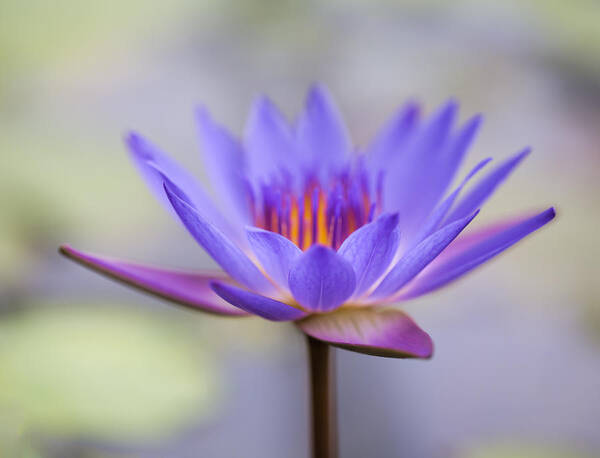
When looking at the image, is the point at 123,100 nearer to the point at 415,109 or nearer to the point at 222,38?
the point at 222,38

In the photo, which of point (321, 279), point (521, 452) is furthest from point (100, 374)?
point (521, 452)

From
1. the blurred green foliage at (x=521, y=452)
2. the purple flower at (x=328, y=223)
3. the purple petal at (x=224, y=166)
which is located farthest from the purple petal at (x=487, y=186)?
the blurred green foliage at (x=521, y=452)

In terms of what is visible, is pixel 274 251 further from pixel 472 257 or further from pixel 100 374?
pixel 100 374

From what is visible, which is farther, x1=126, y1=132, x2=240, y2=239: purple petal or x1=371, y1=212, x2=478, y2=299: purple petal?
x1=126, y1=132, x2=240, y2=239: purple petal

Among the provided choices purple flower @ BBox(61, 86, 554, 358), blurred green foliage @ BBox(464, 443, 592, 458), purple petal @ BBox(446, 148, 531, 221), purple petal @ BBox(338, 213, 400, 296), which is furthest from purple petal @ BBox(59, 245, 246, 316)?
blurred green foliage @ BBox(464, 443, 592, 458)

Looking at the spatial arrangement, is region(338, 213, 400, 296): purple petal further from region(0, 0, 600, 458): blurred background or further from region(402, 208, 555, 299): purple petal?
region(0, 0, 600, 458): blurred background

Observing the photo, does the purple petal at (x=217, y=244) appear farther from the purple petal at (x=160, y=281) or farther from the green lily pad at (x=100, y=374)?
the green lily pad at (x=100, y=374)

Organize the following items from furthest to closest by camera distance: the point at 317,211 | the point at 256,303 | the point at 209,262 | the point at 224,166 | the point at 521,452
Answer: the point at 209,262
the point at 521,452
the point at 224,166
the point at 317,211
the point at 256,303

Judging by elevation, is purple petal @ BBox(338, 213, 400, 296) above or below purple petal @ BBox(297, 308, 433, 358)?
above
